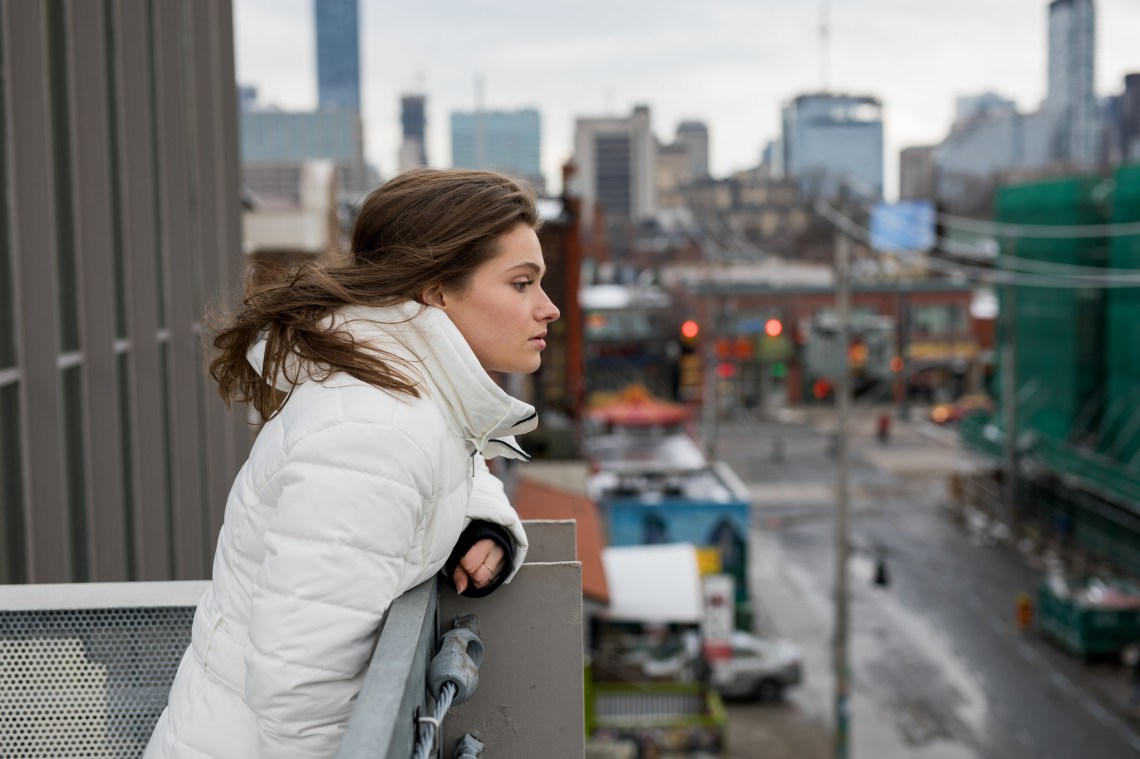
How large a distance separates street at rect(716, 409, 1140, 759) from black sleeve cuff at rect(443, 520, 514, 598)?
1765 cm

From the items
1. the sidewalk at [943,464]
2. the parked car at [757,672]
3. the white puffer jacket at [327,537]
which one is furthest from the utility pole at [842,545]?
the white puffer jacket at [327,537]

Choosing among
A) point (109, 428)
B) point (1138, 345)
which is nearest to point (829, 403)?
point (1138, 345)

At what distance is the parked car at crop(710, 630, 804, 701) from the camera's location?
70.8 feet

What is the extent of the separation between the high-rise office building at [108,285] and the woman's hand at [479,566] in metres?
5.06

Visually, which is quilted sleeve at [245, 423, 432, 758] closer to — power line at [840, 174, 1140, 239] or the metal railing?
the metal railing

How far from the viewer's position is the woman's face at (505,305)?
2658 mm

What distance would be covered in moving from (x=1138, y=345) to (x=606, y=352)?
1447 inches

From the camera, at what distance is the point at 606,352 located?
69750mm

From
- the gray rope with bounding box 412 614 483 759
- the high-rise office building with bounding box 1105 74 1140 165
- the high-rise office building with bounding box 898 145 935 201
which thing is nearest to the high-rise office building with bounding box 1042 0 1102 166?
the high-rise office building with bounding box 898 145 935 201

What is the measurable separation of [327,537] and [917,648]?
80.2ft

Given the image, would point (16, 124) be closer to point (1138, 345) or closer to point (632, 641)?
point (632, 641)

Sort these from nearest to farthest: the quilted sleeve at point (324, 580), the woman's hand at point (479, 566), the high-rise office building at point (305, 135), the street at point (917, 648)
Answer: the quilted sleeve at point (324, 580) < the woman's hand at point (479, 566) < the street at point (917, 648) < the high-rise office building at point (305, 135)

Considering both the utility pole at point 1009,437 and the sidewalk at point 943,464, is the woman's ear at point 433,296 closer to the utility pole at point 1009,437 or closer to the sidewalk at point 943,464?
the sidewalk at point 943,464

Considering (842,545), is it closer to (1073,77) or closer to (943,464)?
(943,464)
